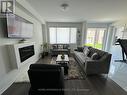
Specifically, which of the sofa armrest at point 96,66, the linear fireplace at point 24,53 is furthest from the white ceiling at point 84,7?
the sofa armrest at point 96,66

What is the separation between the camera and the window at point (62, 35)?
660 cm

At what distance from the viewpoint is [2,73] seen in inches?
75.7

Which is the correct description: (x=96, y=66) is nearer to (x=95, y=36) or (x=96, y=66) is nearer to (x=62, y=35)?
(x=62, y=35)

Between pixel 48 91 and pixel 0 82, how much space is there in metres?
1.28

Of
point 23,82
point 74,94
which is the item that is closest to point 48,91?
point 74,94

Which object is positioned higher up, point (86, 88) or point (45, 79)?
point (45, 79)

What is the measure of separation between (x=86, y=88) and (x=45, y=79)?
132cm

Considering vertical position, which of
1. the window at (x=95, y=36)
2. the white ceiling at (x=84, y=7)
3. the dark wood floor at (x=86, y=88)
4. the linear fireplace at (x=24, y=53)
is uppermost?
the white ceiling at (x=84, y=7)

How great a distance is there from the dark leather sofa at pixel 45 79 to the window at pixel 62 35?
5.31 meters

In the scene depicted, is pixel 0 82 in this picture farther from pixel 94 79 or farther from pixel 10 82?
pixel 94 79

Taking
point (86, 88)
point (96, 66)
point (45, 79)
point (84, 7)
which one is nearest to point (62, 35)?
point (84, 7)

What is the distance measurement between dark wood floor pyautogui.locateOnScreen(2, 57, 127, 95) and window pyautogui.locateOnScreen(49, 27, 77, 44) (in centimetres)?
462

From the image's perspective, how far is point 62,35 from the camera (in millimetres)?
6730

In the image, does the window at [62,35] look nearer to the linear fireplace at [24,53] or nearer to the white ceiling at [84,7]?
the white ceiling at [84,7]
